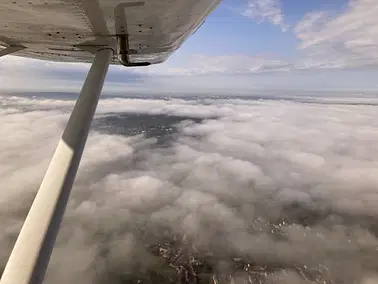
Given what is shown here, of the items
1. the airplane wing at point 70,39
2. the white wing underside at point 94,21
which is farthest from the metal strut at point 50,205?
the white wing underside at point 94,21

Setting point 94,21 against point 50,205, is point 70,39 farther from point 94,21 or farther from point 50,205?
point 50,205

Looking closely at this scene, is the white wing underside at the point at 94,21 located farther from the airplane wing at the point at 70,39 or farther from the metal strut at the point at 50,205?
the metal strut at the point at 50,205

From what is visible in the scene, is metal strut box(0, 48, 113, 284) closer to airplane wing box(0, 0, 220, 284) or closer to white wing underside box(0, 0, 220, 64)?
airplane wing box(0, 0, 220, 284)

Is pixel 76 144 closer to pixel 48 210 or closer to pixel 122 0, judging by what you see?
pixel 48 210

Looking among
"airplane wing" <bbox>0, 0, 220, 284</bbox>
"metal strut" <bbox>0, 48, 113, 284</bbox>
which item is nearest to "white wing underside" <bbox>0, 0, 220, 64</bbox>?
"airplane wing" <bbox>0, 0, 220, 284</bbox>

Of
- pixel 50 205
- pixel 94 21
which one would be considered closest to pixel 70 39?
pixel 94 21

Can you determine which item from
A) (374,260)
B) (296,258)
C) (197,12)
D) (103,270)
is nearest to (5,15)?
(197,12)
